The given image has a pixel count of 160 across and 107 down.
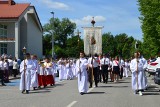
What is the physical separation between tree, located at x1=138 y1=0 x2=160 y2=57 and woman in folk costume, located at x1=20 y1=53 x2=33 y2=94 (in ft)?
89.8

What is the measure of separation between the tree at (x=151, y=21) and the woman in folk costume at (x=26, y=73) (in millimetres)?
27365

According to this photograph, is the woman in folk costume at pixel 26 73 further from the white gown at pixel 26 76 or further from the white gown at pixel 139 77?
the white gown at pixel 139 77

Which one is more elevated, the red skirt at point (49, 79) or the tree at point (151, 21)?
the tree at point (151, 21)

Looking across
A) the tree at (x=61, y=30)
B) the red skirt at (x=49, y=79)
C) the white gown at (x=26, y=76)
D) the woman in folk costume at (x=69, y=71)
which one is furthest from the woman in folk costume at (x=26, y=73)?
the tree at (x=61, y=30)

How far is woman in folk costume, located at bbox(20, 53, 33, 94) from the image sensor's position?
1890cm

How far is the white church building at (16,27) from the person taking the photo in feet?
177

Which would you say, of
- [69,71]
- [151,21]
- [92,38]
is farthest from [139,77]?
[151,21]

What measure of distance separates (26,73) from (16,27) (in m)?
35.8

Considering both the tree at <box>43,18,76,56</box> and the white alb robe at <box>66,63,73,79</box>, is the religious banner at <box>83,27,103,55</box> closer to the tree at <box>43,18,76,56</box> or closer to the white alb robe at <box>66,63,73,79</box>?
the white alb robe at <box>66,63,73,79</box>

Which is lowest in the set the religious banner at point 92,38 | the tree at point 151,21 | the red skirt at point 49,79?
the red skirt at point 49,79

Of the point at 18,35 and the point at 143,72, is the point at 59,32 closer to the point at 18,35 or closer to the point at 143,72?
the point at 18,35

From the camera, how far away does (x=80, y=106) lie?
13.1m

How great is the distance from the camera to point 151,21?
4809 cm

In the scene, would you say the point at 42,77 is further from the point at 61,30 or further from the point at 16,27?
the point at 61,30
